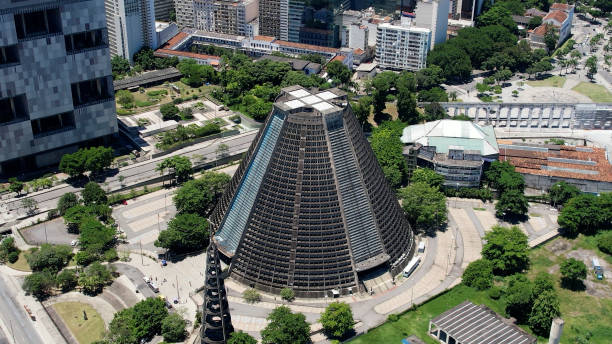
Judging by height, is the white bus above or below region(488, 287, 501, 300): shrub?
above

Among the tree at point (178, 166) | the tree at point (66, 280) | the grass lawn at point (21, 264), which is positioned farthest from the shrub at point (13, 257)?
the tree at point (178, 166)

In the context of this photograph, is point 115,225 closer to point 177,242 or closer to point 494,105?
point 177,242

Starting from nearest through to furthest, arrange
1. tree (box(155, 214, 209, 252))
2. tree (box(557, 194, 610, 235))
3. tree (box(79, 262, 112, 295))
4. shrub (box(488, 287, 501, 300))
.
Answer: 1. tree (box(79, 262, 112, 295))
2. shrub (box(488, 287, 501, 300))
3. tree (box(155, 214, 209, 252))
4. tree (box(557, 194, 610, 235))

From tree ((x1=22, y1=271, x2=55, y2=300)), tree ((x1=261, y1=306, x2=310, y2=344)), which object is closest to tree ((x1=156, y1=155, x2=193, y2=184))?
tree ((x1=22, y1=271, x2=55, y2=300))

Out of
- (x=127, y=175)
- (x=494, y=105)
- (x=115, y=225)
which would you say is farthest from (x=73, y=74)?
(x=494, y=105)

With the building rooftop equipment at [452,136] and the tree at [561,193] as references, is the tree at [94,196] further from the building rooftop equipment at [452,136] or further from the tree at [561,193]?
the tree at [561,193]

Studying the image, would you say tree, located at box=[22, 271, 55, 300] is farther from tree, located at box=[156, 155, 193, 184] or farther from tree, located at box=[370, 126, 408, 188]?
tree, located at box=[370, 126, 408, 188]

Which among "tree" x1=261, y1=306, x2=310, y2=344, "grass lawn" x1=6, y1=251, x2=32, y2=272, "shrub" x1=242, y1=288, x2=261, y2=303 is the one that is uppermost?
"tree" x1=261, y1=306, x2=310, y2=344
